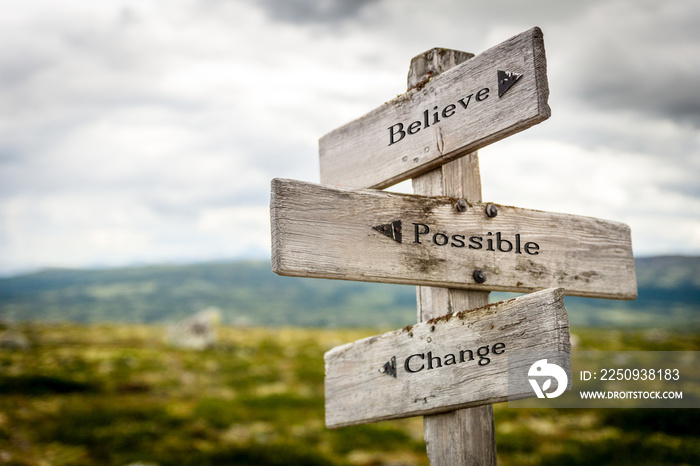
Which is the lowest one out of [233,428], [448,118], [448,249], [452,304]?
[233,428]

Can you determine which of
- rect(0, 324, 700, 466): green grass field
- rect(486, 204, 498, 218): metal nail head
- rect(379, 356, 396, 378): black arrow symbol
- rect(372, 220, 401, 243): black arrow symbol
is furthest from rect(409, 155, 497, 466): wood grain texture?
rect(0, 324, 700, 466): green grass field

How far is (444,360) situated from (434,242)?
646 millimetres

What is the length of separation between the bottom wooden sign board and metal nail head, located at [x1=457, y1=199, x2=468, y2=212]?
59 cm

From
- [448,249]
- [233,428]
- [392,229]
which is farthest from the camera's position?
[233,428]

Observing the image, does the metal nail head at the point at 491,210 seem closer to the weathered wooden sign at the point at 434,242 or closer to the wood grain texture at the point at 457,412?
the weathered wooden sign at the point at 434,242

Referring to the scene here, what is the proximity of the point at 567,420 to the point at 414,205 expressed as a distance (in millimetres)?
12343

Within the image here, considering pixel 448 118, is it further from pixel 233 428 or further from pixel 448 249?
pixel 233 428

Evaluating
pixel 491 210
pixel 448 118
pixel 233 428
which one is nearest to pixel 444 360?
pixel 491 210

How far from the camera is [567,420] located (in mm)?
12406

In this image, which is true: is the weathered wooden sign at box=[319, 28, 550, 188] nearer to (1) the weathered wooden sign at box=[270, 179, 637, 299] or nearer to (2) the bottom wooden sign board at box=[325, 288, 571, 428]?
(1) the weathered wooden sign at box=[270, 179, 637, 299]

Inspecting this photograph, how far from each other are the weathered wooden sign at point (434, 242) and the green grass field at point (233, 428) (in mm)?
7792

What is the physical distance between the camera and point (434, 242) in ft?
8.52

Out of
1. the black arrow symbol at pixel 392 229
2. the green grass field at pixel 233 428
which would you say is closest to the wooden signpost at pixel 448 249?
the black arrow symbol at pixel 392 229

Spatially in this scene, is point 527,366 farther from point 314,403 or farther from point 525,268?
point 314,403
